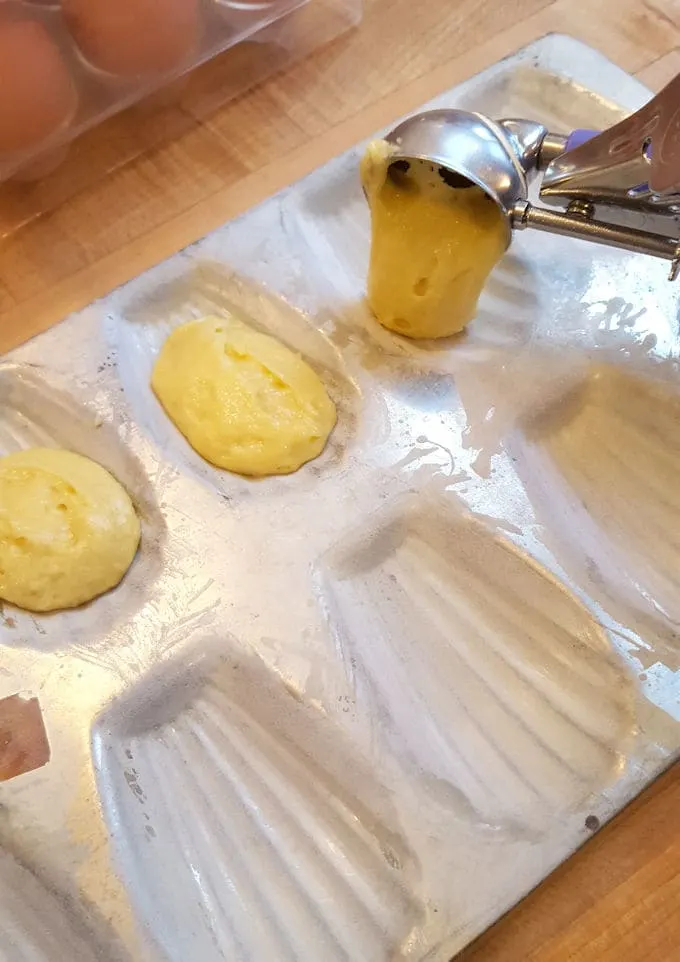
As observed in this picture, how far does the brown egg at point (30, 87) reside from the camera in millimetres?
788

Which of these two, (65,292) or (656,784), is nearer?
(656,784)

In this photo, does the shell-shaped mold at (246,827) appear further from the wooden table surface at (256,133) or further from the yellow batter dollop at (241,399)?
the wooden table surface at (256,133)

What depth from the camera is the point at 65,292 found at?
853 millimetres

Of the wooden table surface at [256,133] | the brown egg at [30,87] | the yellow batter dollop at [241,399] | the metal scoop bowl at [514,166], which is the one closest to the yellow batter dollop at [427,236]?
the metal scoop bowl at [514,166]

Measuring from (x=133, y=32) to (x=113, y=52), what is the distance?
0.03 m

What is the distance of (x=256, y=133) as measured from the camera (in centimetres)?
94

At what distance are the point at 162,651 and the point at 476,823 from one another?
28 centimetres

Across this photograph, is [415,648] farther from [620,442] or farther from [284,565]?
[620,442]

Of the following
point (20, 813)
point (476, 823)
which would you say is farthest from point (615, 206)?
point (20, 813)

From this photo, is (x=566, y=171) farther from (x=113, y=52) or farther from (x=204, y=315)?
(x=113, y=52)

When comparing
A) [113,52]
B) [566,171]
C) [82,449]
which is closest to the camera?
[566,171]

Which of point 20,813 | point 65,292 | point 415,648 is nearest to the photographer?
point 20,813

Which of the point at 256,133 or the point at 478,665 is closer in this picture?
the point at 478,665

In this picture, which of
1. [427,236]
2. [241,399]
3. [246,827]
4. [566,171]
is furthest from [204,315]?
[246,827]
